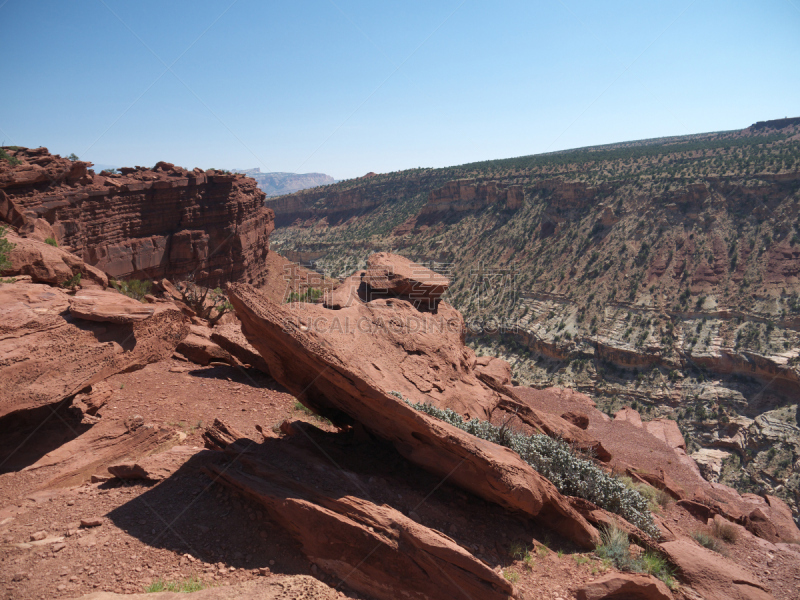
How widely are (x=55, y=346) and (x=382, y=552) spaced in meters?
5.55

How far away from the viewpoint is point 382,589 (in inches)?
178

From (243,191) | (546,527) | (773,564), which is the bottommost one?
(773,564)

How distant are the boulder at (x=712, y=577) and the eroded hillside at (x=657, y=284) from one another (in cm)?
2118

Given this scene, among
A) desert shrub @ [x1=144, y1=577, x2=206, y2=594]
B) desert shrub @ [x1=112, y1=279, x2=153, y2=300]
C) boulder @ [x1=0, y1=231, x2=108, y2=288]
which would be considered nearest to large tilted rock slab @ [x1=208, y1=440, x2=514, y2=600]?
desert shrub @ [x1=144, y1=577, x2=206, y2=594]

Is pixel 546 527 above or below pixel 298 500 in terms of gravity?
below

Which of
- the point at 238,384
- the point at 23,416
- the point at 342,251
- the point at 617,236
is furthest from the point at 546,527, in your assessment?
the point at 342,251

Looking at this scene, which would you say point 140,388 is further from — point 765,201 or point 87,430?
point 765,201

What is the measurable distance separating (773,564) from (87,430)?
11.8 metres

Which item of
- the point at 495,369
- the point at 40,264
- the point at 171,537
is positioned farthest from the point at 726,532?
the point at 40,264

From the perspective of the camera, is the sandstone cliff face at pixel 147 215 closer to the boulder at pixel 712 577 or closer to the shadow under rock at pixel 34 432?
the shadow under rock at pixel 34 432

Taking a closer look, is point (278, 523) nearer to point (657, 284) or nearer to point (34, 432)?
point (34, 432)

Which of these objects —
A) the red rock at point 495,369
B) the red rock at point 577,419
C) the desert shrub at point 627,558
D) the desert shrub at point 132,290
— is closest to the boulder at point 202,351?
the desert shrub at point 132,290

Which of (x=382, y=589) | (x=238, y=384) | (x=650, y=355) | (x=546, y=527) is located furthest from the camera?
(x=650, y=355)

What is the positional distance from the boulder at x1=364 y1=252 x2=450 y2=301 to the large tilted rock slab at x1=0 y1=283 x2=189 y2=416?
6.00 metres
